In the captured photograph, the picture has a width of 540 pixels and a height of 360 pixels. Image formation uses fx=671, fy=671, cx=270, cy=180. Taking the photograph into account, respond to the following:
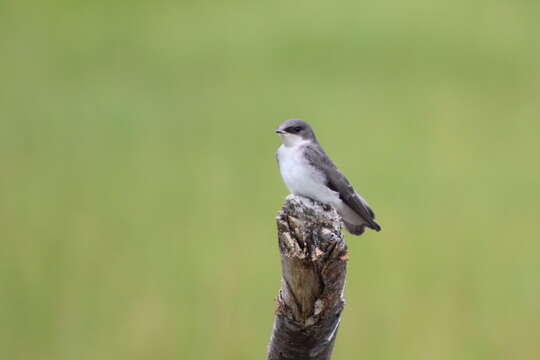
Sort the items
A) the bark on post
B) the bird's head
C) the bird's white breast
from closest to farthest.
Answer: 1. the bark on post
2. the bird's white breast
3. the bird's head

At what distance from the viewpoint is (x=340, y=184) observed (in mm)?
2537

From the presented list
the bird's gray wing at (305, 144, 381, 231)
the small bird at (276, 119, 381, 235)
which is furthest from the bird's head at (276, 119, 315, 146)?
the bird's gray wing at (305, 144, 381, 231)

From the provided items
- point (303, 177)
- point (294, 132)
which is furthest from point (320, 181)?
point (294, 132)

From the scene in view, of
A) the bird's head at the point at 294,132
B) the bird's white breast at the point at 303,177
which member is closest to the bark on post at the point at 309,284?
the bird's white breast at the point at 303,177

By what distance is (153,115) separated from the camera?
5.13m

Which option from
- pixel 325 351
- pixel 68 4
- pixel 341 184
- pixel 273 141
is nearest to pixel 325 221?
pixel 325 351

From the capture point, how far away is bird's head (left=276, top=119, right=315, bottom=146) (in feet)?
8.89

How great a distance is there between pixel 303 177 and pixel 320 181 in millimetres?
66

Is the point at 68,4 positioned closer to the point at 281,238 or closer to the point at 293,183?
the point at 293,183

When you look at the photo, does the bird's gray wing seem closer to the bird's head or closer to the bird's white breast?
the bird's white breast

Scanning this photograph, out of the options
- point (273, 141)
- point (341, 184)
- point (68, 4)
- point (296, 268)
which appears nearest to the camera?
point (296, 268)

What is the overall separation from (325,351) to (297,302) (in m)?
0.19

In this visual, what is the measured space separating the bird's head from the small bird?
0.05 feet

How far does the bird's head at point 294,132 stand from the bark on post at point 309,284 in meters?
0.83
